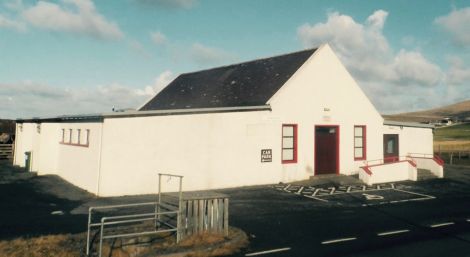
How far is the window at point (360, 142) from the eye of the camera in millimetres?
22484

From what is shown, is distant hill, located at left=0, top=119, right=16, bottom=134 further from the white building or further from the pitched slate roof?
the pitched slate roof

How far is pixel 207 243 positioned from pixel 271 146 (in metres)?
11.2

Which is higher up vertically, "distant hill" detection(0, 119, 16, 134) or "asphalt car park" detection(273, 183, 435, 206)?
"distant hill" detection(0, 119, 16, 134)

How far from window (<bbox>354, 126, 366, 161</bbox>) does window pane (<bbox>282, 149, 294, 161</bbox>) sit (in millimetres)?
5038

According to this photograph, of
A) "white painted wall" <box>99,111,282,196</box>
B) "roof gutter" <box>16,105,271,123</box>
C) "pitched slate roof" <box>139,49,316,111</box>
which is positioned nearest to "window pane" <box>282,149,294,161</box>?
"white painted wall" <box>99,111,282,196</box>

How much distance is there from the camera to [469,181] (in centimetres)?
2127

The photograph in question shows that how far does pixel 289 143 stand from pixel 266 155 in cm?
179

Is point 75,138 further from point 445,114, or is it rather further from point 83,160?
point 445,114

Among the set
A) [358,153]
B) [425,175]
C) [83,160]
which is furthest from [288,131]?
[83,160]

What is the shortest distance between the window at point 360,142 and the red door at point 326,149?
69.6 inches

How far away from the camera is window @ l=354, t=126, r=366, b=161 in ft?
73.8

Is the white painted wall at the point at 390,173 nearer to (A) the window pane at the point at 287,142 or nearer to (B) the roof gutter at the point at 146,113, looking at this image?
(A) the window pane at the point at 287,142

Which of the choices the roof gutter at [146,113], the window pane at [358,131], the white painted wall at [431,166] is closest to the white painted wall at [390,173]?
the white painted wall at [431,166]

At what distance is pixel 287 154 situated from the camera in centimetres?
1995
